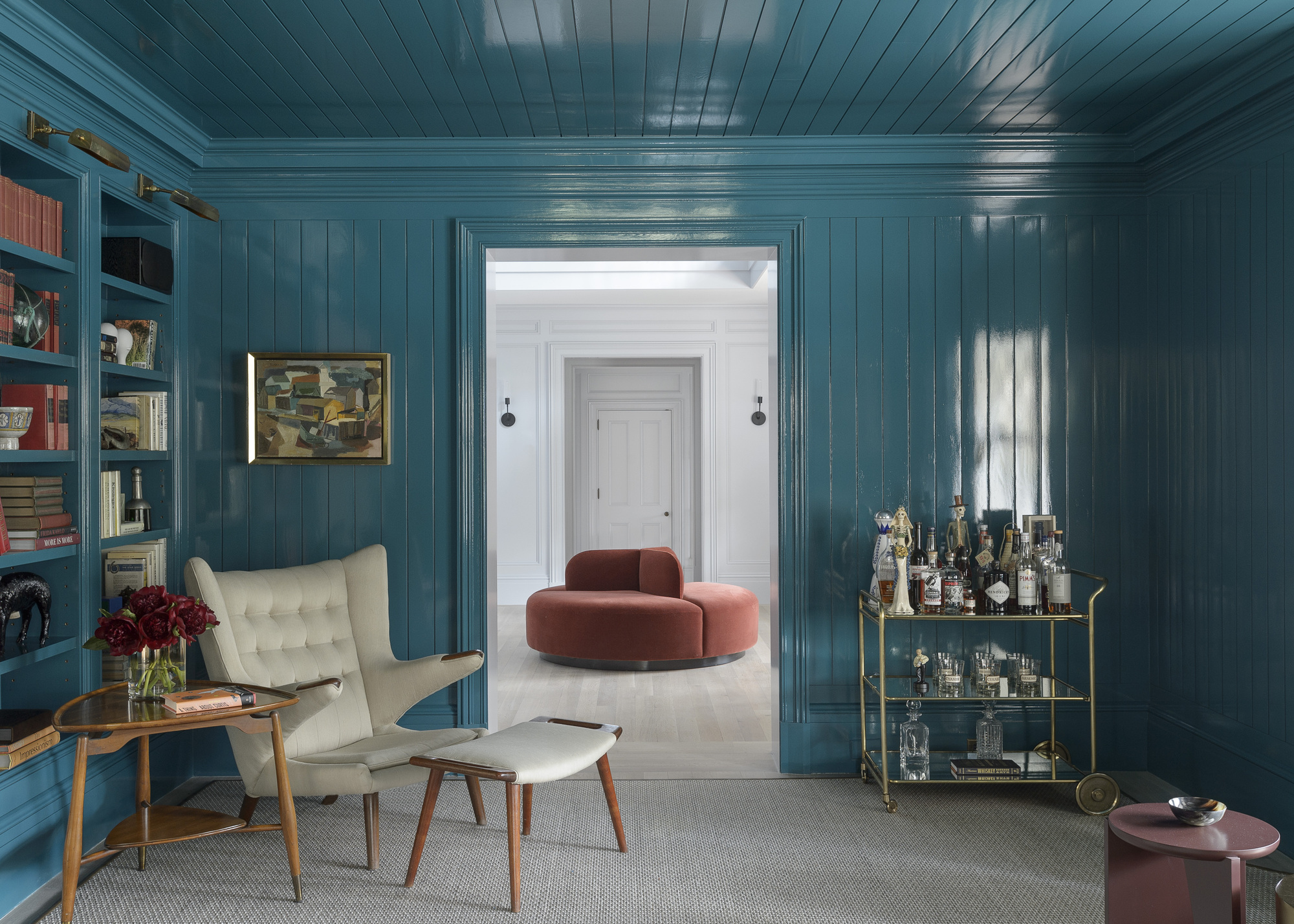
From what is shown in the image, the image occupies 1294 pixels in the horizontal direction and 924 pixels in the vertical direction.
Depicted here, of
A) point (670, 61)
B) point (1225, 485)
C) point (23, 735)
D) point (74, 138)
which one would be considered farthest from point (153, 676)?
point (1225, 485)

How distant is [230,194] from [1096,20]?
3.36 meters

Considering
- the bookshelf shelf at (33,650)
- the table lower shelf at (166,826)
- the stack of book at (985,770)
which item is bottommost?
the stack of book at (985,770)

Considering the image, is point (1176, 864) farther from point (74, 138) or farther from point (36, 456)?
point (74, 138)

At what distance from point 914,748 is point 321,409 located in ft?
9.29

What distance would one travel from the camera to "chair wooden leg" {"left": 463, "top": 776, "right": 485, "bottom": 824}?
10.3ft

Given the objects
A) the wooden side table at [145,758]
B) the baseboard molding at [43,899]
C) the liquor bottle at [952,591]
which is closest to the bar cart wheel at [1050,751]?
the liquor bottle at [952,591]

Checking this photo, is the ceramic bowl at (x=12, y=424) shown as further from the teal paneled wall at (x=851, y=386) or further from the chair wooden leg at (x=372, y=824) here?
the chair wooden leg at (x=372, y=824)

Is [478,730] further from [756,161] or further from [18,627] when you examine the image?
[756,161]

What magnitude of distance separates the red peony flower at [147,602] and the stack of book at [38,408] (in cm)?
60

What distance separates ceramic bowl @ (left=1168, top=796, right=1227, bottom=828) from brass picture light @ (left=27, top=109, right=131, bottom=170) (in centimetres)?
361

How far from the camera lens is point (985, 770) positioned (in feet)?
11.1

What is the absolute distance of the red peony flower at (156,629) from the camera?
2660 mm

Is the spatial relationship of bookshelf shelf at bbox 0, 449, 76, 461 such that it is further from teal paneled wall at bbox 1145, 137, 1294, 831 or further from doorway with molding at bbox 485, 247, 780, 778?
doorway with molding at bbox 485, 247, 780, 778

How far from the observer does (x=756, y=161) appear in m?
3.78
